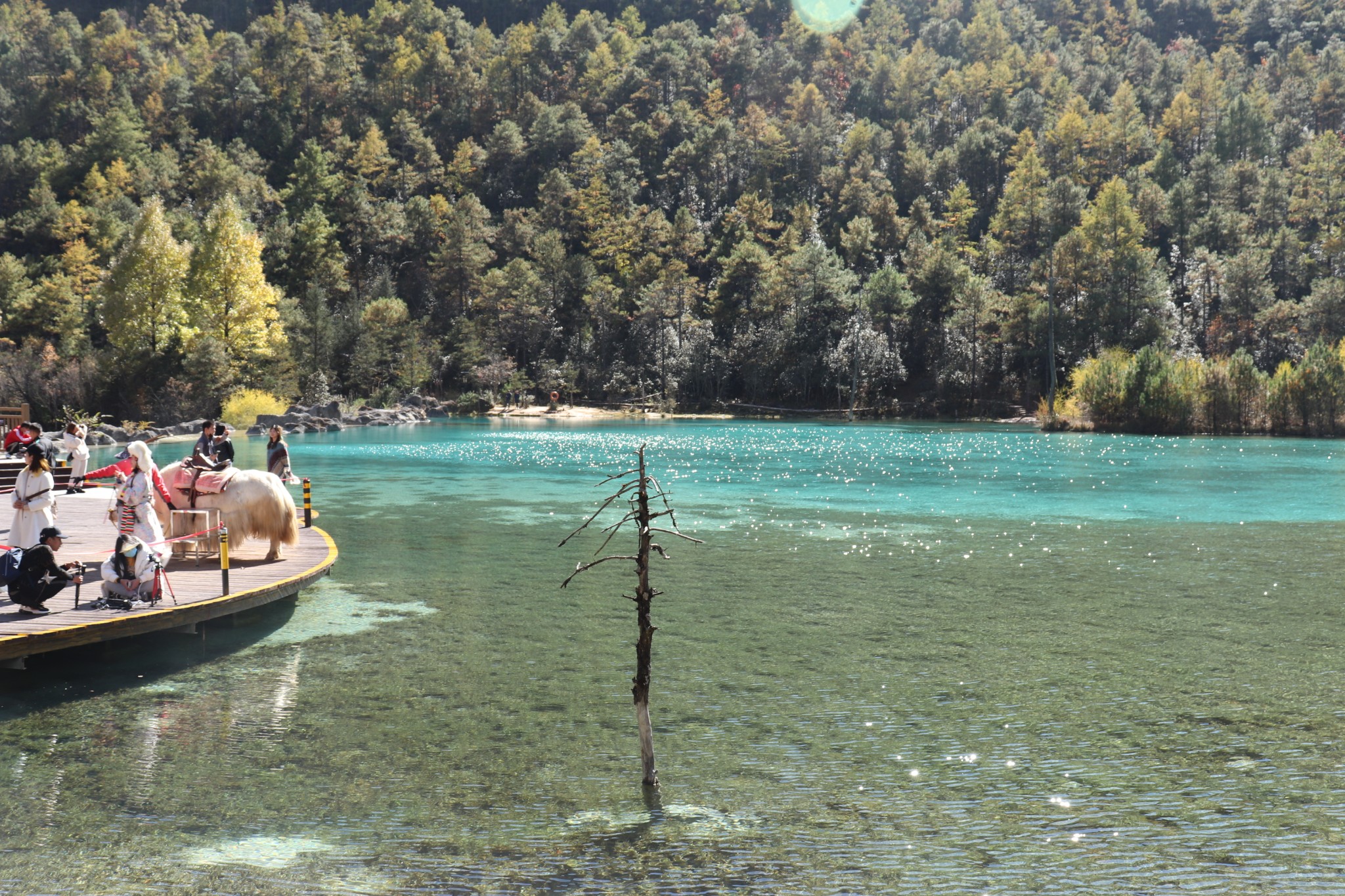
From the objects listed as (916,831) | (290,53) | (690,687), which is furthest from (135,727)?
(290,53)

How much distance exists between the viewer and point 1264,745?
11.5 meters

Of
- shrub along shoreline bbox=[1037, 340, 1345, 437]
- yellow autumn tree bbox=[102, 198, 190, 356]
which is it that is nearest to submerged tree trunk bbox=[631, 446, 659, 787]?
shrub along shoreline bbox=[1037, 340, 1345, 437]

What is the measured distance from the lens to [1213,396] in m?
73.1

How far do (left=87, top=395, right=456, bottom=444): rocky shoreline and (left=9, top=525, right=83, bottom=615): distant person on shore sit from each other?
2295 inches

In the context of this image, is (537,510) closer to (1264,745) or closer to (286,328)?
Result: (1264,745)

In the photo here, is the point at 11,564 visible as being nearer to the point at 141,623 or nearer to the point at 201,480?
the point at 141,623

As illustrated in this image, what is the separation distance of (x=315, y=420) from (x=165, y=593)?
74445 millimetres

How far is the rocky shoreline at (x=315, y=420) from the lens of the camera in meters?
69.1

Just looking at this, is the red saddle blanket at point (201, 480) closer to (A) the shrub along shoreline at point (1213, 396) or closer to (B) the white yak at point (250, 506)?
(B) the white yak at point (250, 506)

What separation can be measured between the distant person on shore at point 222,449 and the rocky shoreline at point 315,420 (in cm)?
5038

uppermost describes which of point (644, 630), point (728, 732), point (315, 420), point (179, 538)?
point (315, 420)

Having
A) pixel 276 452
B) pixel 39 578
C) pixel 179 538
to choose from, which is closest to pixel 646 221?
pixel 276 452

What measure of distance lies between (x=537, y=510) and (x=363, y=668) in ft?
63.4

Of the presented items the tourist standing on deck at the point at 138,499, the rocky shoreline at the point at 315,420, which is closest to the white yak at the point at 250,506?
the tourist standing on deck at the point at 138,499
